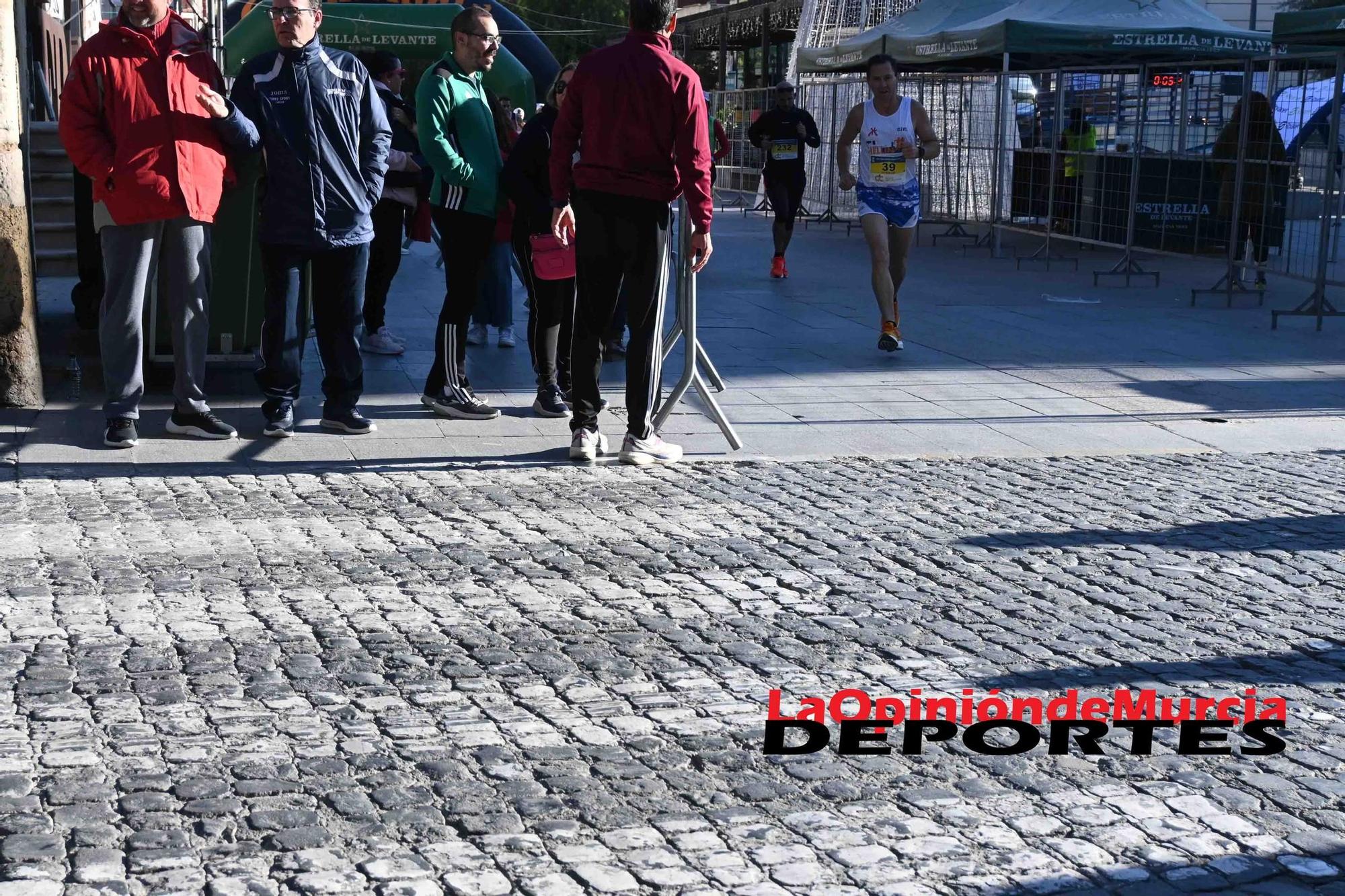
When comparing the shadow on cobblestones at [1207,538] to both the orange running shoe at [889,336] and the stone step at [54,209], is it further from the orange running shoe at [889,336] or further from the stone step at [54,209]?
the stone step at [54,209]

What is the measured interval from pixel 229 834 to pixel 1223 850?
2.00 meters

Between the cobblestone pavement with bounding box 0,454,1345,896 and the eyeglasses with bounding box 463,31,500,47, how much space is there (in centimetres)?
222

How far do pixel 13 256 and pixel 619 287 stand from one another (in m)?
2.87

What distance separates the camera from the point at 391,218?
10305 mm

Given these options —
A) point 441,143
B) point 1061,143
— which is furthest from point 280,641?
point 1061,143

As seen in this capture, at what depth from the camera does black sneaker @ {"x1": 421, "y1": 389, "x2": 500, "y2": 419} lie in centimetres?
829

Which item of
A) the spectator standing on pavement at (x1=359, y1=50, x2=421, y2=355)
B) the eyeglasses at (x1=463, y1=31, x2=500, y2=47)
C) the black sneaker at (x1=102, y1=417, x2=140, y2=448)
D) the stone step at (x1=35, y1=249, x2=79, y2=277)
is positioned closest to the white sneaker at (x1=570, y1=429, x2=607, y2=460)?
the black sneaker at (x1=102, y1=417, x2=140, y2=448)

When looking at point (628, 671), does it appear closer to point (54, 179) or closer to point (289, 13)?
point (289, 13)

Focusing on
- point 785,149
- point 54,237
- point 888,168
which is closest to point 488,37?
point 888,168

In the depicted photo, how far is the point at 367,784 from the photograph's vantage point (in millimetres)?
3715

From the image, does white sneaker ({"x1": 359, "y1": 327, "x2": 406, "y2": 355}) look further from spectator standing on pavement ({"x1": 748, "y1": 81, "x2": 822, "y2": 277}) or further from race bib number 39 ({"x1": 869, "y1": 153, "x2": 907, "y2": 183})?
spectator standing on pavement ({"x1": 748, "y1": 81, "x2": 822, "y2": 277})

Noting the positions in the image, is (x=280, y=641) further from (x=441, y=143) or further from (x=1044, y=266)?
(x=1044, y=266)

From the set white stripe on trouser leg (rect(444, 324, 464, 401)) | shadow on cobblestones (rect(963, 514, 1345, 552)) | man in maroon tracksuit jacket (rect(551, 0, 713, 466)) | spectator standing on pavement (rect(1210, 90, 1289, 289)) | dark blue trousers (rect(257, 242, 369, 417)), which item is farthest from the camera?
spectator standing on pavement (rect(1210, 90, 1289, 289))

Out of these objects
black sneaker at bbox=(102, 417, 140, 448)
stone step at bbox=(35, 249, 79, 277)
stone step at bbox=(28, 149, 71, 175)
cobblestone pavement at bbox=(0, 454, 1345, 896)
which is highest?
stone step at bbox=(28, 149, 71, 175)
